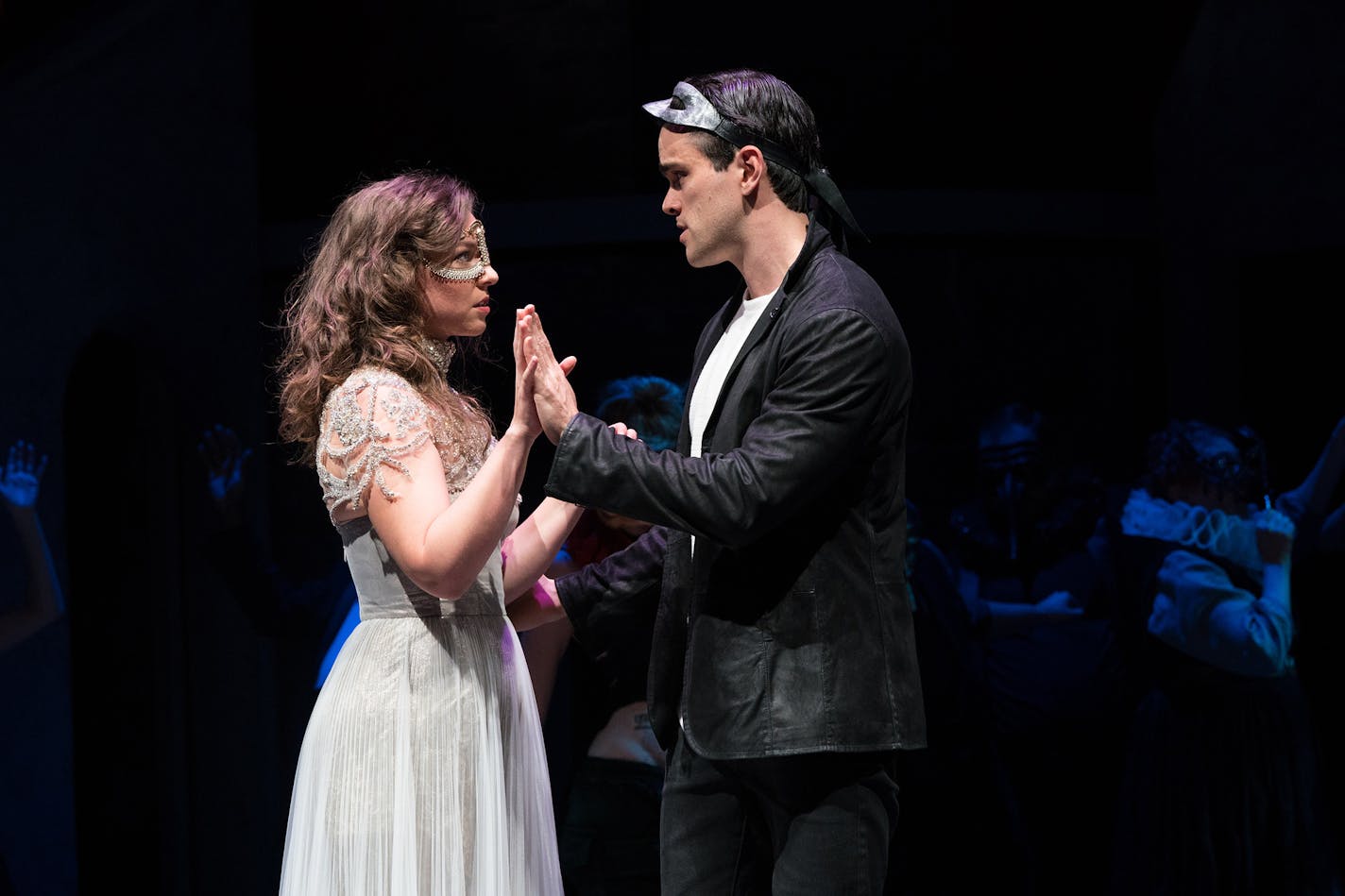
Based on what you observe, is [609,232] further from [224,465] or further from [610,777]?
[610,777]

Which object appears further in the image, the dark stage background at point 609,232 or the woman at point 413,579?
the dark stage background at point 609,232

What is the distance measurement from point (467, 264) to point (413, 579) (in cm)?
55

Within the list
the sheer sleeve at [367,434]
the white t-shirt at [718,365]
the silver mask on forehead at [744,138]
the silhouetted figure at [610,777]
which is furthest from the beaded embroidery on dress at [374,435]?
the silhouetted figure at [610,777]

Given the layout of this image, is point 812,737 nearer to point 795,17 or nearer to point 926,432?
point 926,432

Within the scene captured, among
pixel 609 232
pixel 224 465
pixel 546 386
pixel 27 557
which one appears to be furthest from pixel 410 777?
pixel 609 232

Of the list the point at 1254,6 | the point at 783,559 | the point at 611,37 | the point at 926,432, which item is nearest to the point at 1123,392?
the point at 926,432

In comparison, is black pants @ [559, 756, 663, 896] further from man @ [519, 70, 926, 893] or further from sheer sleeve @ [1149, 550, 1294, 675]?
sheer sleeve @ [1149, 550, 1294, 675]

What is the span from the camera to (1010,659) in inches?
158

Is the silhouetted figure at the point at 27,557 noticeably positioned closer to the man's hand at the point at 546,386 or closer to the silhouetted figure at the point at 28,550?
the silhouetted figure at the point at 28,550

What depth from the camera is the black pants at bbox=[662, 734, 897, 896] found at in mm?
1984

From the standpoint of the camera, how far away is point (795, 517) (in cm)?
200

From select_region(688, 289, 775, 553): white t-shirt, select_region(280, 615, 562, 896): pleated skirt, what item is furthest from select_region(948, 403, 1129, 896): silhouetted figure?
select_region(280, 615, 562, 896): pleated skirt

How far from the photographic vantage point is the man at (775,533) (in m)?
1.92

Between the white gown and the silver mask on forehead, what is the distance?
60 cm
